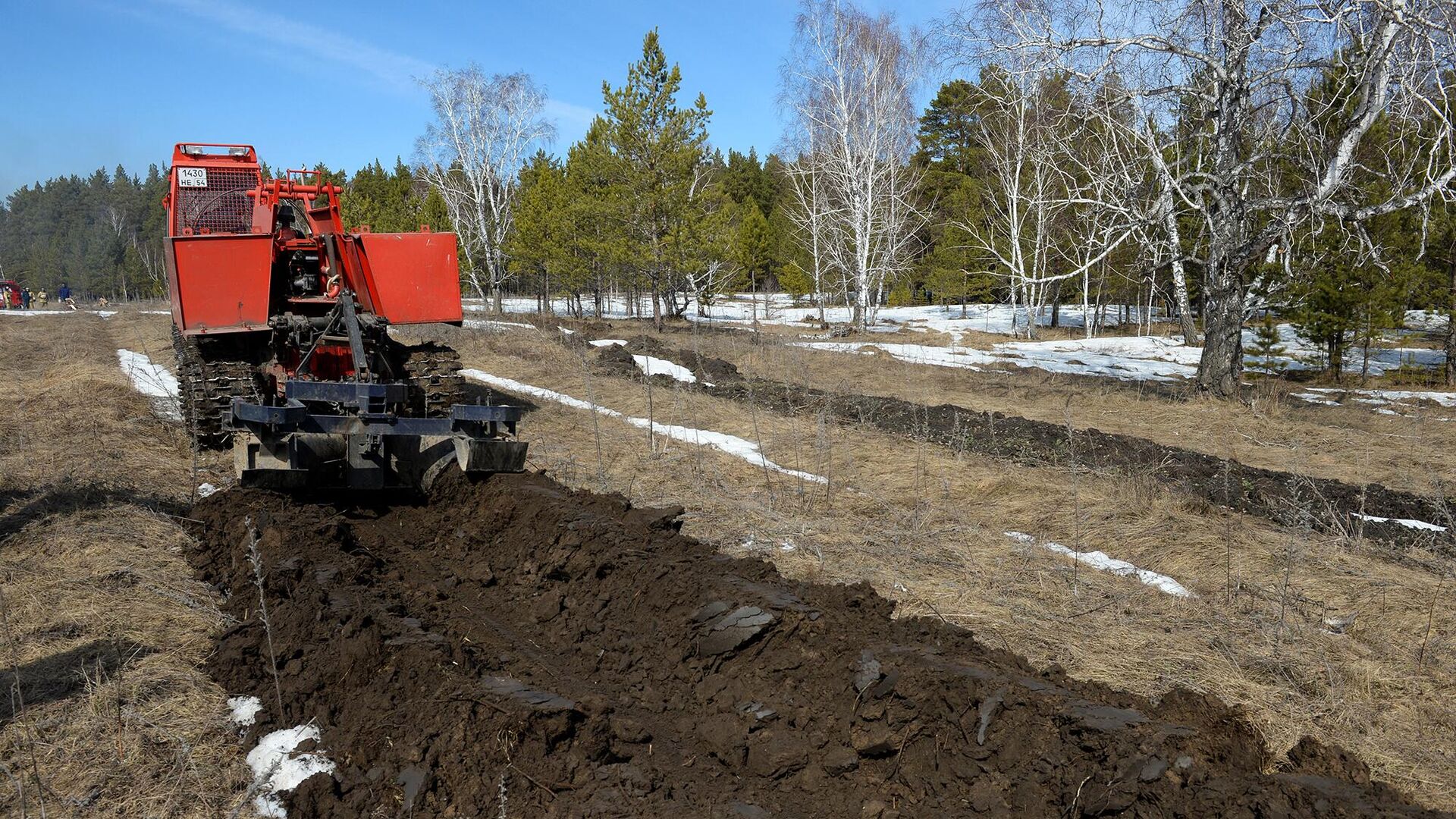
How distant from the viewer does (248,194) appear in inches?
369

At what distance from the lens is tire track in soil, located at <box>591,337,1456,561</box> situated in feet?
23.8

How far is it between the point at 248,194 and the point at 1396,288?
2066 cm

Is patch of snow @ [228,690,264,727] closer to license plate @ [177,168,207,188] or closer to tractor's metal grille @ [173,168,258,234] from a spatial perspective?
tractor's metal grille @ [173,168,258,234]

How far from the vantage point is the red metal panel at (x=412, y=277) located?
8508mm

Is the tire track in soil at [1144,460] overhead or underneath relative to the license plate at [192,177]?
underneath

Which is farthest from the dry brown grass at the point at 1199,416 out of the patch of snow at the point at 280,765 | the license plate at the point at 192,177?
the patch of snow at the point at 280,765

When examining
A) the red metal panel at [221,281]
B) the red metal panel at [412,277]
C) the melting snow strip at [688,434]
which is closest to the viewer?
the red metal panel at [221,281]

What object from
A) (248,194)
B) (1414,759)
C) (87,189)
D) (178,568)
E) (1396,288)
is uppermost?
(87,189)

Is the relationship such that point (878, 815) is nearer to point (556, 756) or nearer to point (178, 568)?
point (556, 756)

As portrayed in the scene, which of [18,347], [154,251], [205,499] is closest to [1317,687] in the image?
[205,499]

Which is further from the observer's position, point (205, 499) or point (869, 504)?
point (869, 504)

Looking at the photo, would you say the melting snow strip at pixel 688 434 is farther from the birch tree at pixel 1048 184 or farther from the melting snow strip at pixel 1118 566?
the birch tree at pixel 1048 184

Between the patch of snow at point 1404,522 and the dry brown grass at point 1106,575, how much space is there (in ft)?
3.48

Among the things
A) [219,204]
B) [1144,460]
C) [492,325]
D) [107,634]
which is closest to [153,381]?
[219,204]
